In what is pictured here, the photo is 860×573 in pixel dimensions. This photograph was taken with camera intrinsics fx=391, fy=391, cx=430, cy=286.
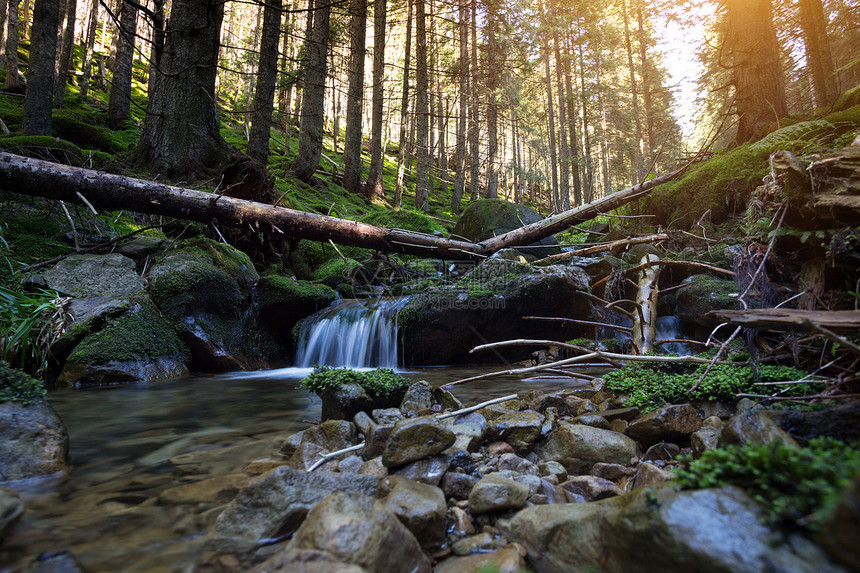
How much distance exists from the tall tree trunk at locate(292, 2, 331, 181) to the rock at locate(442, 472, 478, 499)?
1419 cm

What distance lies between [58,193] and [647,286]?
890cm

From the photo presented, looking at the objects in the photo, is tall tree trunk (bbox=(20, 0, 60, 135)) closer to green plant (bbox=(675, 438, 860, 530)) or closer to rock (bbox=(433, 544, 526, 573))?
rock (bbox=(433, 544, 526, 573))

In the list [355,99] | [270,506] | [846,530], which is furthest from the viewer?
[355,99]

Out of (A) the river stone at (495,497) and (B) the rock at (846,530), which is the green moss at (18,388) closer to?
(A) the river stone at (495,497)

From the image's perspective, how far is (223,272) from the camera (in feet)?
24.7

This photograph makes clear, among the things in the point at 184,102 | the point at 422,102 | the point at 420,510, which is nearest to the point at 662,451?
the point at 420,510

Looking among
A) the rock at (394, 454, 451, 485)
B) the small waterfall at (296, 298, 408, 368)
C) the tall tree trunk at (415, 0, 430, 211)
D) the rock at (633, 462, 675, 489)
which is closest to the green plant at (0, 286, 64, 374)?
the small waterfall at (296, 298, 408, 368)

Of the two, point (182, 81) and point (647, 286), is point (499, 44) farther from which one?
point (647, 286)

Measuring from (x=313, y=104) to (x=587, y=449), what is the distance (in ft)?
50.7

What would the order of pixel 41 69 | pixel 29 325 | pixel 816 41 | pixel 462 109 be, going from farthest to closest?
pixel 462 109 < pixel 816 41 < pixel 41 69 < pixel 29 325

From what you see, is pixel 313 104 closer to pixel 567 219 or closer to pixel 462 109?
pixel 462 109

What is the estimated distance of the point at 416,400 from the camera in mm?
4230

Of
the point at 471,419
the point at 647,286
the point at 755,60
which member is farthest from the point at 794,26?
the point at 471,419

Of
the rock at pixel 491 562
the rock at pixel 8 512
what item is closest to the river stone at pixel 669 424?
the rock at pixel 491 562
